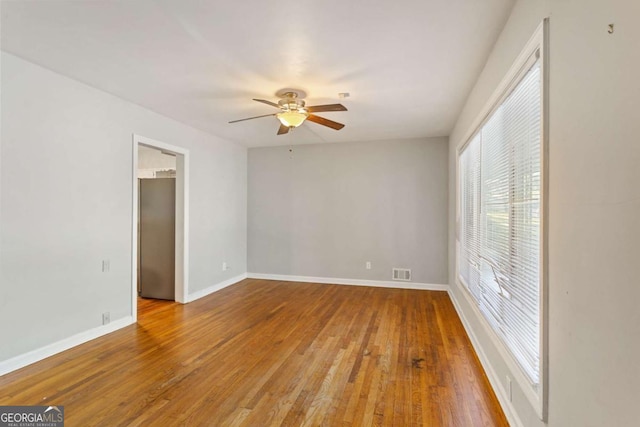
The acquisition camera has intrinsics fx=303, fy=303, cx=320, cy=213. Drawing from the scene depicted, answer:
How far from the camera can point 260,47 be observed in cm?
233

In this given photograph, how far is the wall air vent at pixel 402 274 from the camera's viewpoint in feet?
17.5

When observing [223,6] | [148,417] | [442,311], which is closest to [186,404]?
[148,417]

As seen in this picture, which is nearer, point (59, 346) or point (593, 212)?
point (593, 212)

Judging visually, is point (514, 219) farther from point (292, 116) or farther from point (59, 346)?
point (59, 346)

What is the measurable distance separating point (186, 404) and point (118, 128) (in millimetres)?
2978

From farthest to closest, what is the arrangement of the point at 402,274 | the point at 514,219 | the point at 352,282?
the point at 352,282, the point at 402,274, the point at 514,219

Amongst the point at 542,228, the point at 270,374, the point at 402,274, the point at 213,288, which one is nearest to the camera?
the point at 542,228

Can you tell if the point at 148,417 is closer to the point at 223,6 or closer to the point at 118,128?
the point at 223,6

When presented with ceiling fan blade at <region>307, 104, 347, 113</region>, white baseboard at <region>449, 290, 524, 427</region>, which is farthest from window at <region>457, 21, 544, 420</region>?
ceiling fan blade at <region>307, 104, 347, 113</region>

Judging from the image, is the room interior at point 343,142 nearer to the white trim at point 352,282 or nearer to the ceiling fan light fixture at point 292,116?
the white trim at point 352,282

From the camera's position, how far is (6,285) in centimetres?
248

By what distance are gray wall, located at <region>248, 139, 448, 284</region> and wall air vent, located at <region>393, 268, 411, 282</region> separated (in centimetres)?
9

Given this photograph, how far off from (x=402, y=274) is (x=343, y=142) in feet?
8.55

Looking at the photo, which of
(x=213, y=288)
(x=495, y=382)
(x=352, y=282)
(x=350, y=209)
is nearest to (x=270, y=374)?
(x=495, y=382)
